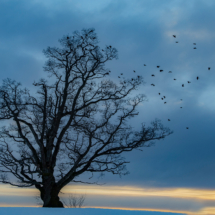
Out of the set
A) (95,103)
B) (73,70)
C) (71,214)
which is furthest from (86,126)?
(71,214)

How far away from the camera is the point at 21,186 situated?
15.1 meters

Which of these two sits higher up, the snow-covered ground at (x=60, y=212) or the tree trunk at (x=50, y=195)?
the tree trunk at (x=50, y=195)

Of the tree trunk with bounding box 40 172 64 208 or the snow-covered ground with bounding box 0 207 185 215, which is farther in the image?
the tree trunk with bounding box 40 172 64 208

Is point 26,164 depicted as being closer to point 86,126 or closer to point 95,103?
point 86,126

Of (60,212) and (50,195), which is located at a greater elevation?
(50,195)

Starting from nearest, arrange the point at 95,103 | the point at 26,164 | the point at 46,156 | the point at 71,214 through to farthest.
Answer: the point at 71,214 → the point at 26,164 → the point at 46,156 → the point at 95,103

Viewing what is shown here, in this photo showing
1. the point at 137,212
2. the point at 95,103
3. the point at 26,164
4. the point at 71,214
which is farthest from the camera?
the point at 95,103


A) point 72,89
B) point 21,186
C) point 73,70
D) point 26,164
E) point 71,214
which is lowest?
point 71,214

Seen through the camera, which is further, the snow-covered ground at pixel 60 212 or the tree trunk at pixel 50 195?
the tree trunk at pixel 50 195

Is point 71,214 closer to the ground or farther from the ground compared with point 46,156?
closer to the ground

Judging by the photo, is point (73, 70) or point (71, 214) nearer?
point (71, 214)

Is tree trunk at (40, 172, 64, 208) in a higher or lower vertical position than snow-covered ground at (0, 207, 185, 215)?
higher

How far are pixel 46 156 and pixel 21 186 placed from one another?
6.78ft

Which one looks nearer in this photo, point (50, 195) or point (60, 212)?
point (60, 212)
